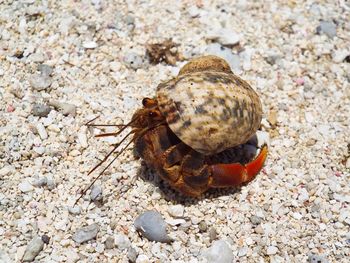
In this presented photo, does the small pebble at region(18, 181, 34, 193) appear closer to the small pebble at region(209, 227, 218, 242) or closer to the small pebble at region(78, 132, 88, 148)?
the small pebble at region(78, 132, 88, 148)

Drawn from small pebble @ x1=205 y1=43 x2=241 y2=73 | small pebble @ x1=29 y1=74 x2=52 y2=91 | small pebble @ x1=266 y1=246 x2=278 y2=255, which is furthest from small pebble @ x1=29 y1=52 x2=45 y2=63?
small pebble @ x1=266 y1=246 x2=278 y2=255

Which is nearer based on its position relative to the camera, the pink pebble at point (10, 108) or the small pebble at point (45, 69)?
the pink pebble at point (10, 108)

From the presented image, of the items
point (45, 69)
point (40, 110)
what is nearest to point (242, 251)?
point (40, 110)

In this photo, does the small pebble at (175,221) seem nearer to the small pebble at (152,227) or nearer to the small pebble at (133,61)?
the small pebble at (152,227)

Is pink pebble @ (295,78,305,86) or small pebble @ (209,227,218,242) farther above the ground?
pink pebble @ (295,78,305,86)

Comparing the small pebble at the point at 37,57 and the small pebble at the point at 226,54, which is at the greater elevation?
the small pebble at the point at 37,57

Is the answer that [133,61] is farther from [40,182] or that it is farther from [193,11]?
[40,182]

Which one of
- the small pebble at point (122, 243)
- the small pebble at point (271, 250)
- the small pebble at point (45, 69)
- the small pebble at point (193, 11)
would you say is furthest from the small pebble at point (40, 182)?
the small pebble at point (193, 11)
